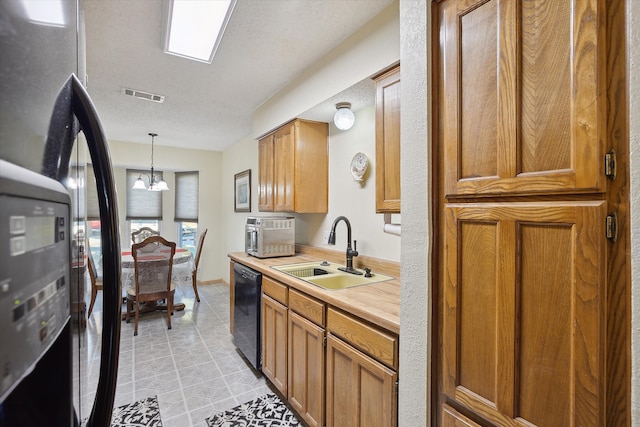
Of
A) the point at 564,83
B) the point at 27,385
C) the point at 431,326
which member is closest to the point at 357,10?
the point at 564,83

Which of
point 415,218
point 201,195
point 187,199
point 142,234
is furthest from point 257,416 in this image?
point 187,199

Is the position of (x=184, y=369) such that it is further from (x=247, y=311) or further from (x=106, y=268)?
(x=106, y=268)

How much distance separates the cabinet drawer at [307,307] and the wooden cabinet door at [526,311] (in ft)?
2.72

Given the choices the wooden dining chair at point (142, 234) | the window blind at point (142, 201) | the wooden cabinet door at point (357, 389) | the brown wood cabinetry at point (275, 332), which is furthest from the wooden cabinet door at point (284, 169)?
the window blind at point (142, 201)

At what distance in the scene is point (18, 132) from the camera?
32 centimetres

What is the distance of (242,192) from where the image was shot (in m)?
4.87

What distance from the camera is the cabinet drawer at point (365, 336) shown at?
4.16 ft

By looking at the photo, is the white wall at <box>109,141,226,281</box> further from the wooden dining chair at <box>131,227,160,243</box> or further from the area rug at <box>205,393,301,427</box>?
the area rug at <box>205,393,301,427</box>

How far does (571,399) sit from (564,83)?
2.46 ft

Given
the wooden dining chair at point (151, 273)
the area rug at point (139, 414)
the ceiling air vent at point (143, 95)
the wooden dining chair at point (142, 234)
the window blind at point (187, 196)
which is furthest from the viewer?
the window blind at point (187, 196)

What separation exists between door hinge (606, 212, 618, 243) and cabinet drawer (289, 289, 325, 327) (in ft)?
4.22

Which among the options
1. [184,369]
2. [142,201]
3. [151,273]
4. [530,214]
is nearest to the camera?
[530,214]

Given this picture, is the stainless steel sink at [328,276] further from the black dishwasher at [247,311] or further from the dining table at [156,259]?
the dining table at [156,259]

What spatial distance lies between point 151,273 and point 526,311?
12.2 ft
